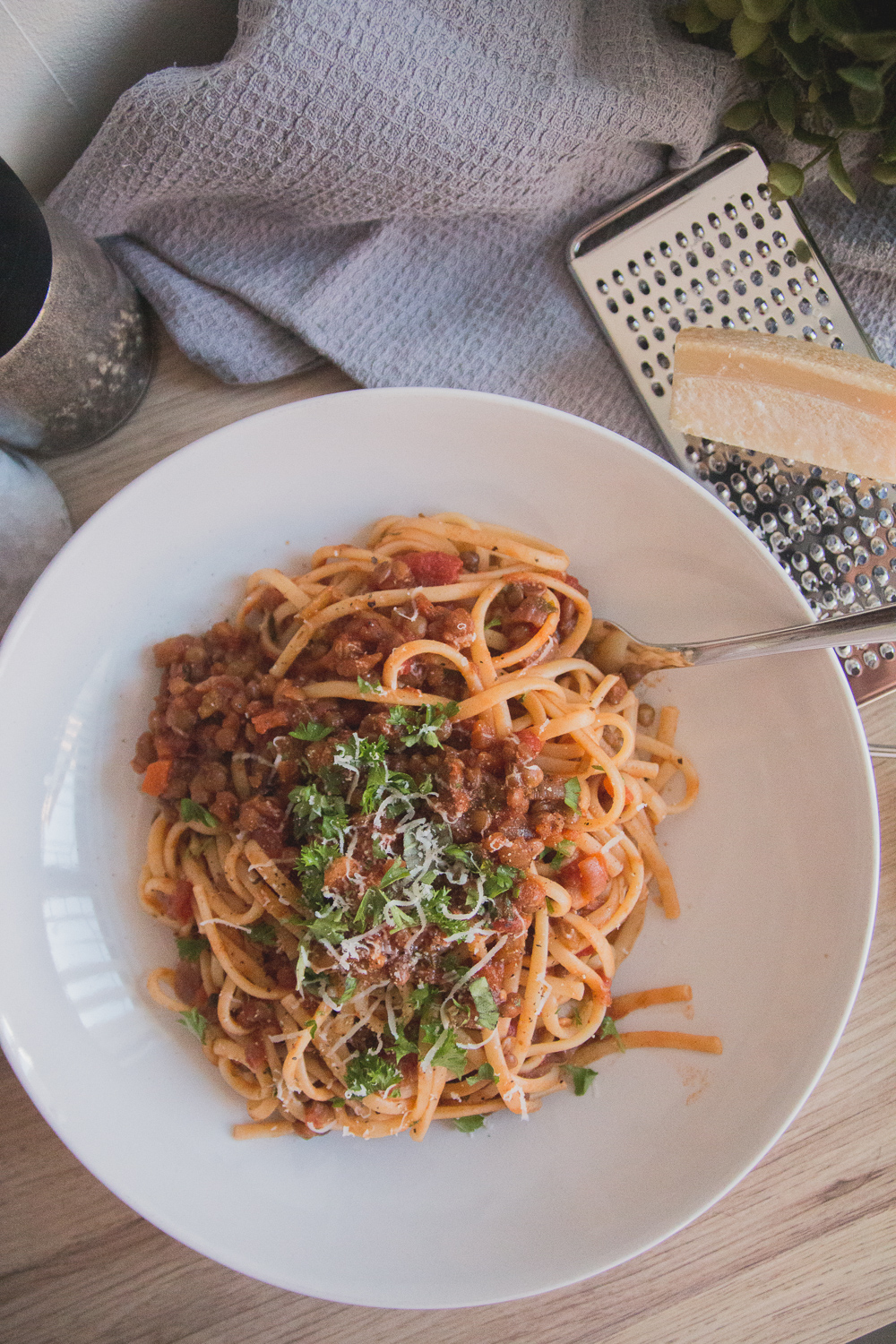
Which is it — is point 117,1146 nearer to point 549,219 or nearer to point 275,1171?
point 275,1171

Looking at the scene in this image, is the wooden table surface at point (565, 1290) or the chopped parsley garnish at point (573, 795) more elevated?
the chopped parsley garnish at point (573, 795)

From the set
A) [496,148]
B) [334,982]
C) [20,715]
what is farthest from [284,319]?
[334,982]

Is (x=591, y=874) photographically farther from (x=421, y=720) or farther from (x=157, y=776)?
(x=157, y=776)

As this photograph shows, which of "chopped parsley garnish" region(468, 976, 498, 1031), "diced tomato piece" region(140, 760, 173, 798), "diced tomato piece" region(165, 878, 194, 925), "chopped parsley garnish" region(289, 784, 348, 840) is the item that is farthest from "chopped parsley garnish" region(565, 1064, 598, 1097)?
"diced tomato piece" region(140, 760, 173, 798)

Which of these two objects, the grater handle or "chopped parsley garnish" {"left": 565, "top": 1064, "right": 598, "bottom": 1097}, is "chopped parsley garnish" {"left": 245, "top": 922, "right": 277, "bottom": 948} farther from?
the grater handle

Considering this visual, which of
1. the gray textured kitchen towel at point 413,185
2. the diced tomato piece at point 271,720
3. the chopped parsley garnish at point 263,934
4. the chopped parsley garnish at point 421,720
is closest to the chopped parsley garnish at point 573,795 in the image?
the chopped parsley garnish at point 421,720

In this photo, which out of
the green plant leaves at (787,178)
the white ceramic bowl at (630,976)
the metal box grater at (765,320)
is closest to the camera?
the white ceramic bowl at (630,976)

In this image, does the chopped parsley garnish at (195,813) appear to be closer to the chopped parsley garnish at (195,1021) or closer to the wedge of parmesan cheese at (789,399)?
the chopped parsley garnish at (195,1021)
